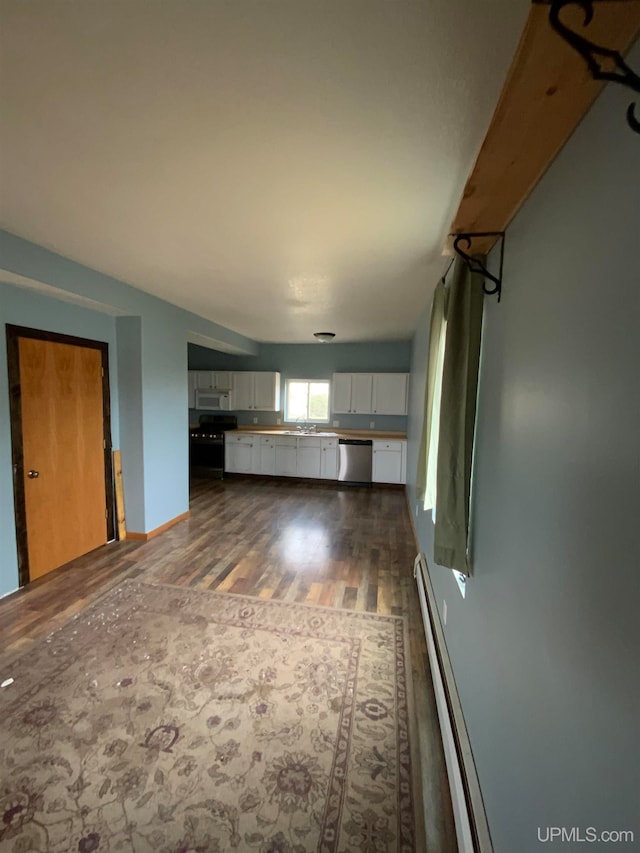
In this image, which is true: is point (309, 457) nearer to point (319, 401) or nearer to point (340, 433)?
point (340, 433)

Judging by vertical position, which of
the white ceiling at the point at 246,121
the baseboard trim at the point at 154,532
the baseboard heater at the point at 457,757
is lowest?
the baseboard trim at the point at 154,532

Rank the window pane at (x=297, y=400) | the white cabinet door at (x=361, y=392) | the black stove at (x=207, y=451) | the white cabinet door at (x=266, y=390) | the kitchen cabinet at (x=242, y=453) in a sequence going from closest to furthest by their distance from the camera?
the white cabinet door at (x=361, y=392) → the kitchen cabinet at (x=242, y=453) → the black stove at (x=207, y=451) → the white cabinet door at (x=266, y=390) → the window pane at (x=297, y=400)

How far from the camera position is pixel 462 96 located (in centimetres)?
116

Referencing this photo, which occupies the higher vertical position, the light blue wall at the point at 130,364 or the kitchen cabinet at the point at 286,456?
the light blue wall at the point at 130,364

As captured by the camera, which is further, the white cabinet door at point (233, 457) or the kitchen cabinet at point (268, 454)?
the white cabinet door at point (233, 457)

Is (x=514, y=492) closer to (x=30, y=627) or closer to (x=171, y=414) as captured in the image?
(x=30, y=627)

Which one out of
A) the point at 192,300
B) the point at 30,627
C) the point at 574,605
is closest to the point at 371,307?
the point at 192,300

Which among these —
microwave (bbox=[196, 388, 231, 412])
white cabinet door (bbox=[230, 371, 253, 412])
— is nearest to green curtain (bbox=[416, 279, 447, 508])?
white cabinet door (bbox=[230, 371, 253, 412])

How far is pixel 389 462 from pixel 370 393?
128 centimetres

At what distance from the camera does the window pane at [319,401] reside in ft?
22.8

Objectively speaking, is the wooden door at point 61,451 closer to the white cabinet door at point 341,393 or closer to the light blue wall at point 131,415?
the light blue wall at point 131,415

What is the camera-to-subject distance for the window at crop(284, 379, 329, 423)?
22.8ft

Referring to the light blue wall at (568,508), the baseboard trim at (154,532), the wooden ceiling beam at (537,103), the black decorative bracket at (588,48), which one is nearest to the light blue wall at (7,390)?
the baseboard trim at (154,532)

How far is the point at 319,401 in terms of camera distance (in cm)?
699
